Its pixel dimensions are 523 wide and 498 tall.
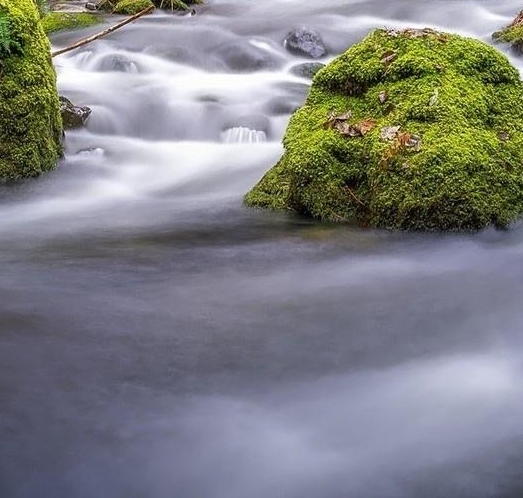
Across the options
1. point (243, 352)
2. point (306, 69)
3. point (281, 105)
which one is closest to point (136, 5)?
point (306, 69)

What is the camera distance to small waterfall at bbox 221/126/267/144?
892 cm

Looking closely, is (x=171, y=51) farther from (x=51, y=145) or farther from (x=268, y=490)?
(x=268, y=490)

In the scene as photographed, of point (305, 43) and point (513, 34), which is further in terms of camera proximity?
point (305, 43)

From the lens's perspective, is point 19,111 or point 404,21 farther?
point 404,21

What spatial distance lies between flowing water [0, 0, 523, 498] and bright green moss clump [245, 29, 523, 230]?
0.68 feet

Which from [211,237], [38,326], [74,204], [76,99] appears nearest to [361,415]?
[38,326]

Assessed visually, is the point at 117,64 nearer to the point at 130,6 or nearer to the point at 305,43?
the point at 305,43

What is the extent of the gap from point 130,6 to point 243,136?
290 inches

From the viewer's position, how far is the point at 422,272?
4.77m

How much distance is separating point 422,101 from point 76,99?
540 centimetres

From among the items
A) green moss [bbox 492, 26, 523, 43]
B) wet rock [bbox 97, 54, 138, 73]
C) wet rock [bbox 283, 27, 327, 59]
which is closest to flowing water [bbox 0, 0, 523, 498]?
wet rock [bbox 97, 54, 138, 73]

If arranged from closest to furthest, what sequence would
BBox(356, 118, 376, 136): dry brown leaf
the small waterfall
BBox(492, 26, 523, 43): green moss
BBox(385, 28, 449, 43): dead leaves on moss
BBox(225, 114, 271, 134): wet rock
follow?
BBox(356, 118, 376, 136): dry brown leaf → BBox(385, 28, 449, 43): dead leaves on moss → the small waterfall → BBox(225, 114, 271, 134): wet rock → BBox(492, 26, 523, 43): green moss

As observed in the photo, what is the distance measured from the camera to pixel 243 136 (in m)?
8.98

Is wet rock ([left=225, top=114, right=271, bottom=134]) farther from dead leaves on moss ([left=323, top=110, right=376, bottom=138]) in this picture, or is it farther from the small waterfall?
dead leaves on moss ([left=323, top=110, right=376, bottom=138])
